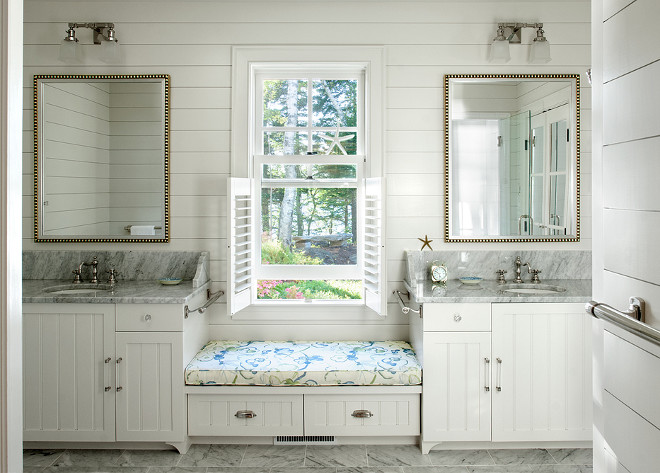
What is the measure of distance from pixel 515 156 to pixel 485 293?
0.96 m

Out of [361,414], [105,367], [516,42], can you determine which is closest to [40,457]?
[105,367]

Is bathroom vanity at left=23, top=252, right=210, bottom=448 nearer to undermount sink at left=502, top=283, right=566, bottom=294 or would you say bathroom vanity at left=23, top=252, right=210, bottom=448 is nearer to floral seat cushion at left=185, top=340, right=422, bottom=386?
floral seat cushion at left=185, top=340, right=422, bottom=386

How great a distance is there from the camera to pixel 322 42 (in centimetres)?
354

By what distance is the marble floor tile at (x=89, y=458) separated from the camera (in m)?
3.00

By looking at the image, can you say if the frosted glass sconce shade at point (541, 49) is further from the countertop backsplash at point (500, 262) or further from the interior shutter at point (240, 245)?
the interior shutter at point (240, 245)

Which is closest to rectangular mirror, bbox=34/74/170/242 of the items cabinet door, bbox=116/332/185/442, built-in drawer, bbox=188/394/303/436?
cabinet door, bbox=116/332/185/442

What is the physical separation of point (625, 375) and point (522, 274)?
7.37 ft

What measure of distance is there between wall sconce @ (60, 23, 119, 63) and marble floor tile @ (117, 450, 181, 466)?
2.27m

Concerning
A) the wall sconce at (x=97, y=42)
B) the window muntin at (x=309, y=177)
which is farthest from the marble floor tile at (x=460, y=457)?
the wall sconce at (x=97, y=42)

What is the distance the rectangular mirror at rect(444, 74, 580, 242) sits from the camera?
355cm

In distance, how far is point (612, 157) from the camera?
4.82ft

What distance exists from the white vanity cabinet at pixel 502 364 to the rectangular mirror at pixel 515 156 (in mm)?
666

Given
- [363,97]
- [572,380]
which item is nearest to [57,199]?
[363,97]

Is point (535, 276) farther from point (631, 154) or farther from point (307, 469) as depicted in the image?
point (631, 154)
